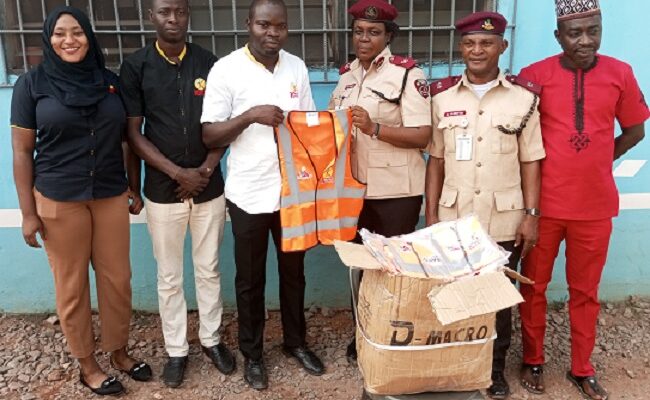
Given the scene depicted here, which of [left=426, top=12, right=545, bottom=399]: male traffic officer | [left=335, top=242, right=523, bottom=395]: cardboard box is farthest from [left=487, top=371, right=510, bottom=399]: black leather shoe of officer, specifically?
[left=335, top=242, right=523, bottom=395]: cardboard box

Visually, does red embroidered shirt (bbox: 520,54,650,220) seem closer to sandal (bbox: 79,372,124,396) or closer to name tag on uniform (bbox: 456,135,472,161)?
name tag on uniform (bbox: 456,135,472,161)

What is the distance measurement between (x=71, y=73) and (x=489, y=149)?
2008 millimetres

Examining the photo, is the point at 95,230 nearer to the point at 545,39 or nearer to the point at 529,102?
the point at 529,102

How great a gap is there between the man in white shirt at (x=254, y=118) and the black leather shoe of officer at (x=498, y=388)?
1.28m

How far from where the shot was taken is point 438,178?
305cm

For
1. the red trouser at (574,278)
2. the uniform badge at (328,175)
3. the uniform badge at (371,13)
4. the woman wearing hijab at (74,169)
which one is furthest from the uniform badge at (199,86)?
the red trouser at (574,278)

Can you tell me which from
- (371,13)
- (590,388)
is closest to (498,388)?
(590,388)

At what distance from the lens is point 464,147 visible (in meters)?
2.86

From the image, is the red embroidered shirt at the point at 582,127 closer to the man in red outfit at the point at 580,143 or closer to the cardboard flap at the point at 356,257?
the man in red outfit at the point at 580,143

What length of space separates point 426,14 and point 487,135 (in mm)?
1325

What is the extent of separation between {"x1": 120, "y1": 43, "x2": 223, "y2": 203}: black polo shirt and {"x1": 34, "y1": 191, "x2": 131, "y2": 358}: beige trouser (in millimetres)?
308

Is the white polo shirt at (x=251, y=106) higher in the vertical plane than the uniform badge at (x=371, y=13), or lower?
lower

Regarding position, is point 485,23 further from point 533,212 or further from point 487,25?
point 533,212

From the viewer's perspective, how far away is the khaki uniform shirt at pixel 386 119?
293 centimetres
